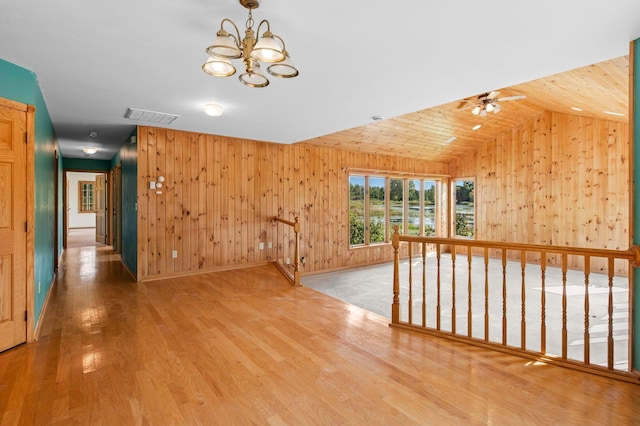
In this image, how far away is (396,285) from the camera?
131 inches

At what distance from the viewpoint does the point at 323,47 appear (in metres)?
2.43

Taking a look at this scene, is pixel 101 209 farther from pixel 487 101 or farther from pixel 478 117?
pixel 478 117

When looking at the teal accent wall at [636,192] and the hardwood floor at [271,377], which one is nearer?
the hardwood floor at [271,377]

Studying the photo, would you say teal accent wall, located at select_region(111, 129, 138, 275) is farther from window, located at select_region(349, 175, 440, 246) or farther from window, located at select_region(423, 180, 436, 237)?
window, located at select_region(423, 180, 436, 237)

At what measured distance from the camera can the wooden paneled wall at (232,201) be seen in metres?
4.99

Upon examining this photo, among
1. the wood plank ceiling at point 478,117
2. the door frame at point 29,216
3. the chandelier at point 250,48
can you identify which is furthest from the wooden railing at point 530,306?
the door frame at point 29,216

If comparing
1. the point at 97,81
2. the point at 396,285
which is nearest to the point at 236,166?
the point at 97,81

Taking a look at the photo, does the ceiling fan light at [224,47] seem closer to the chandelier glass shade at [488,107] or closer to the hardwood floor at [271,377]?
the hardwood floor at [271,377]

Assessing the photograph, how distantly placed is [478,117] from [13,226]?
25.0 feet

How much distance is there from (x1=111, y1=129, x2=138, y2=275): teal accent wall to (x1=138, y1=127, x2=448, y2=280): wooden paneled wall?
0.20 meters

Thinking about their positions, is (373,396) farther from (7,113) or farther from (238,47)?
(7,113)

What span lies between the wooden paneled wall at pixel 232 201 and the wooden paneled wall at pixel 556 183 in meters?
3.67

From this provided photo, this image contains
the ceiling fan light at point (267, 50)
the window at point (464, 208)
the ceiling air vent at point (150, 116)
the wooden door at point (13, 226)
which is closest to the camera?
the ceiling fan light at point (267, 50)

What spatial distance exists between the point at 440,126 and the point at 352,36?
5.35 meters
